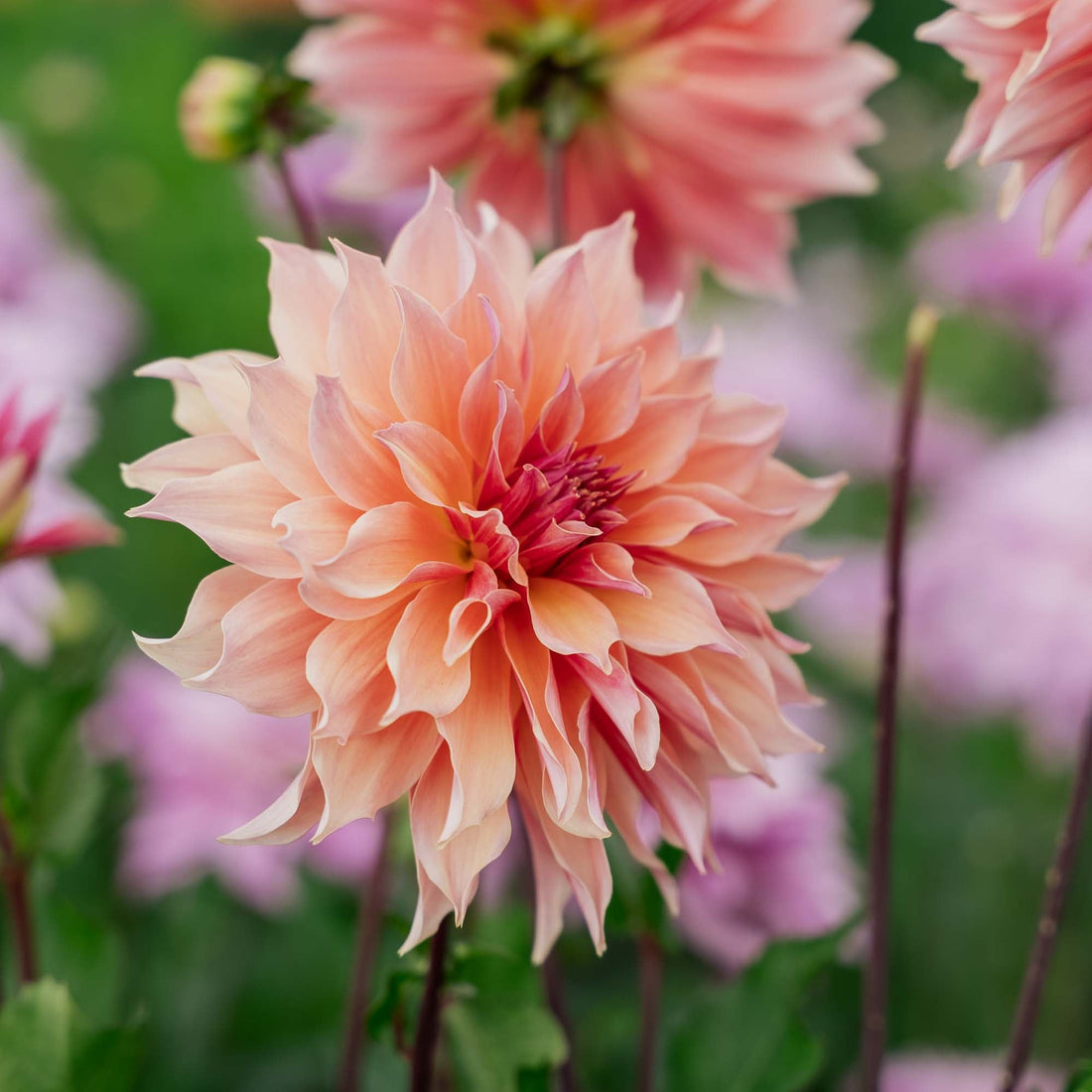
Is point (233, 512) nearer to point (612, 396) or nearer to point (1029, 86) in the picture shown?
point (612, 396)

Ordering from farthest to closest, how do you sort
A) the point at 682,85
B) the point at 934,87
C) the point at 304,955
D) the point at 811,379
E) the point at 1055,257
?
the point at 934,87
the point at 811,379
the point at 1055,257
the point at 304,955
the point at 682,85

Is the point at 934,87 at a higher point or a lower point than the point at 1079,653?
higher

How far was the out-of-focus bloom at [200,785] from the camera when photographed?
767mm

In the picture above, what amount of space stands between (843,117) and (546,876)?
41cm

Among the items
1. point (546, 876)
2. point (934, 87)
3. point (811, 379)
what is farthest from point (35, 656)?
point (934, 87)

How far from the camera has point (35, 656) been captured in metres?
0.60

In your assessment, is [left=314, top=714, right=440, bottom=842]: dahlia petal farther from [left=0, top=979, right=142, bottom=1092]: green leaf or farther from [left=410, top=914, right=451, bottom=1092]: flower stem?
[left=0, top=979, right=142, bottom=1092]: green leaf

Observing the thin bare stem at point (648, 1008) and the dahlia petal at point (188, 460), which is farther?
the thin bare stem at point (648, 1008)

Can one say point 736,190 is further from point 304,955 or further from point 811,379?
point 811,379

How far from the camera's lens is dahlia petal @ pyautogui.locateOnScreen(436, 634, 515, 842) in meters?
0.34

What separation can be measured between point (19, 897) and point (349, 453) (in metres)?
0.25

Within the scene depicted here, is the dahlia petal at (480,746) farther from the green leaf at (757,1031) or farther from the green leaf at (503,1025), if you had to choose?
the green leaf at (757,1031)

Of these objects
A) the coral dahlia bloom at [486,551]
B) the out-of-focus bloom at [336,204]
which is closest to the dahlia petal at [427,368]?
the coral dahlia bloom at [486,551]

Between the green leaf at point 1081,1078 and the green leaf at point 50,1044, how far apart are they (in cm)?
32
